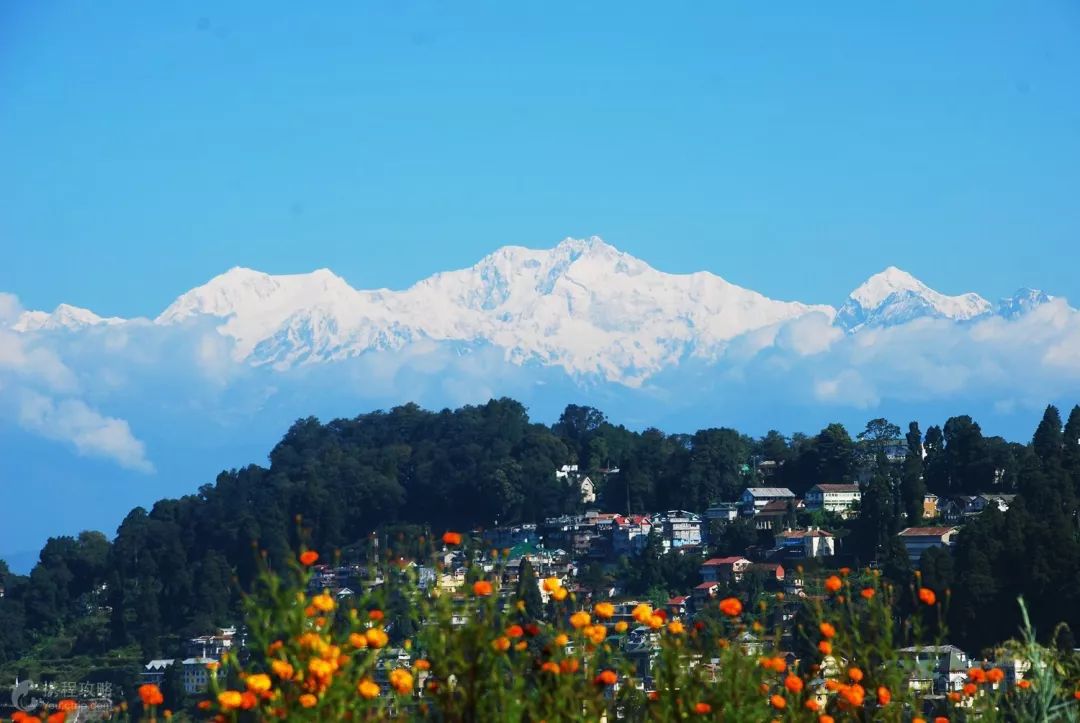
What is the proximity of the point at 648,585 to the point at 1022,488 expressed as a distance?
14.6 meters

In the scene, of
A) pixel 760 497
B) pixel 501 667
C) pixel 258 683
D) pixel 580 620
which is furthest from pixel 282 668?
pixel 760 497

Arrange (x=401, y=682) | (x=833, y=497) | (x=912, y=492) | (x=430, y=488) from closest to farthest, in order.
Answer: (x=401, y=682), (x=912, y=492), (x=833, y=497), (x=430, y=488)

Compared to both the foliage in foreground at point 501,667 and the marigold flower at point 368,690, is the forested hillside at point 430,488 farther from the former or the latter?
the marigold flower at point 368,690

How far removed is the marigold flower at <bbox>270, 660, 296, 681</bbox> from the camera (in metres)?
5.52

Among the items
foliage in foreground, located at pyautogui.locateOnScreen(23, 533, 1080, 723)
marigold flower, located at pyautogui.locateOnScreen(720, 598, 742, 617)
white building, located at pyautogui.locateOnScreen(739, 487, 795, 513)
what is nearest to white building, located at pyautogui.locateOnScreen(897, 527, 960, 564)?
white building, located at pyautogui.locateOnScreen(739, 487, 795, 513)

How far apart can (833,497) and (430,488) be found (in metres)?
18.3

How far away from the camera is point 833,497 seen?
2628 inches

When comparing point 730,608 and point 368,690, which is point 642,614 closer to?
point 730,608

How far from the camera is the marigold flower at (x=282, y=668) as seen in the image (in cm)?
552

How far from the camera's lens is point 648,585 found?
61.8m

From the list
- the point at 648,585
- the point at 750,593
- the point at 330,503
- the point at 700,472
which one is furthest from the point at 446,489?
the point at 750,593

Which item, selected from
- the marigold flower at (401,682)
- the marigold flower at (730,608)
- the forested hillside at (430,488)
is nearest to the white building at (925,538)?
the forested hillside at (430,488)

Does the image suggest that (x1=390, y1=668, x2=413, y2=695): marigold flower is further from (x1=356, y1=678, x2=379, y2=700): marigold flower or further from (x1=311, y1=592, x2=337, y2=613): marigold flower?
(x1=311, y1=592, x2=337, y2=613): marigold flower

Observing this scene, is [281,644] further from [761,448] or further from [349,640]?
[761,448]
